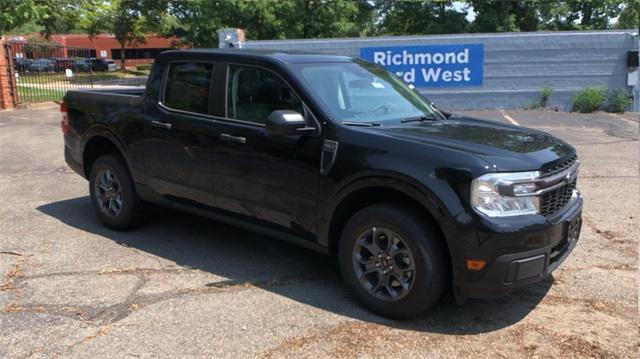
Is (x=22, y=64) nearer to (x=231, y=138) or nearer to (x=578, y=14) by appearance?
(x=231, y=138)

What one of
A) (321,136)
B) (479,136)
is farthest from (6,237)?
(479,136)

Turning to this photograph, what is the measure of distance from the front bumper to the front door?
4.10 ft

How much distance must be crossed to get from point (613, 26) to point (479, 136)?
4640 centimetres

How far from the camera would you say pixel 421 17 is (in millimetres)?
39219

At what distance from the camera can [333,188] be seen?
13.7ft

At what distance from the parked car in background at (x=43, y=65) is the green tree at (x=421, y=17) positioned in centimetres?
2258

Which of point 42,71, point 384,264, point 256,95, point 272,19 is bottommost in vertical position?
point 384,264

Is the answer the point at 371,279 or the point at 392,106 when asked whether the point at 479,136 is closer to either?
the point at 392,106

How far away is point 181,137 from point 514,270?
297 cm

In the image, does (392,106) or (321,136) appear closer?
(321,136)

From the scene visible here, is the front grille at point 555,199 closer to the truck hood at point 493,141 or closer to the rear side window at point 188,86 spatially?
the truck hood at point 493,141

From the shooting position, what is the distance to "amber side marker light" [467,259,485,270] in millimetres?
3615

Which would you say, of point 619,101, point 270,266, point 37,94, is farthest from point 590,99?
point 37,94


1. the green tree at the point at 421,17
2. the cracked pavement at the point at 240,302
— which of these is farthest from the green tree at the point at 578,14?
the cracked pavement at the point at 240,302
